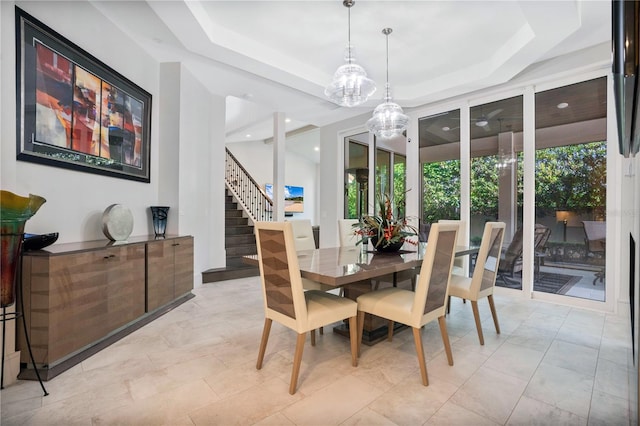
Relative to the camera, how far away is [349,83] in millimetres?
3111

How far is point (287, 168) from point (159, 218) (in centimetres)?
778

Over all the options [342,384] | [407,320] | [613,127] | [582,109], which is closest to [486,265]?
[407,320]

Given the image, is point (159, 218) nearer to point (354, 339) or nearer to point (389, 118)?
point (354, 339)

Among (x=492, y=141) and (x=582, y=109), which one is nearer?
(x=582, y=109)

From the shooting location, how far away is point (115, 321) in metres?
2.59

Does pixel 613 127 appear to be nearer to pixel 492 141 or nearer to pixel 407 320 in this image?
pixel 492 141

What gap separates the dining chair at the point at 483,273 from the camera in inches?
99.0

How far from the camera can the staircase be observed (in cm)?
479

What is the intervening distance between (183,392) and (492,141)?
4.67m

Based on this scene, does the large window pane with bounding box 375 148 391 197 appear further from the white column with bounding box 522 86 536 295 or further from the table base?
the table base

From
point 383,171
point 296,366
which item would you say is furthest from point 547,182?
point 296,366

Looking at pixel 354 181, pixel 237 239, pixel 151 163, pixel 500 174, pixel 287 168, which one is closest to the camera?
pixel 151 163

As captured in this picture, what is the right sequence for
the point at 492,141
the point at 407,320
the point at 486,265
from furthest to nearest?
the point at 492,141 → the point at 486,265 → the point at 407,320

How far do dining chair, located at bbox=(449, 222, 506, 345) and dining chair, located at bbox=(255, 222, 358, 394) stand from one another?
3.62 feet
